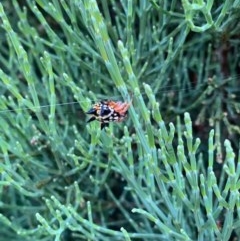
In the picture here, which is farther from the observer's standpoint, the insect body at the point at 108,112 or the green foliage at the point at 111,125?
the green foliage at the point at 111,125

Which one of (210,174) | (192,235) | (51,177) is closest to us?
(210,174)

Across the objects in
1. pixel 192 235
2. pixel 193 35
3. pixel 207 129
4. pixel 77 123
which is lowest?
pixel 192 235

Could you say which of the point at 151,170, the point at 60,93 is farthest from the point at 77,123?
the point at 151,170

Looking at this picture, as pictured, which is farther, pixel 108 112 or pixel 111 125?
pixel 111 125

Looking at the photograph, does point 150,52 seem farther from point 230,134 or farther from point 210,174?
point 210,174

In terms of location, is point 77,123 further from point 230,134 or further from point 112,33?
point 230,134

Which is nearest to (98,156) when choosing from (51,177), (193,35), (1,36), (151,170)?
(51,177)

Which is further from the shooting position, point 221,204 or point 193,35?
point 193,35

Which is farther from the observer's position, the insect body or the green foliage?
the green foliage

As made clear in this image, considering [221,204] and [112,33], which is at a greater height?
[112,33]

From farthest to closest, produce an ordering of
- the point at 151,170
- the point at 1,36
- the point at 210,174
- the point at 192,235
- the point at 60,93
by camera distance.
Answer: the point at 1,36 < the point at 60,93 < the point at 192,235 < the point at 151,170 < the point at 210,174
